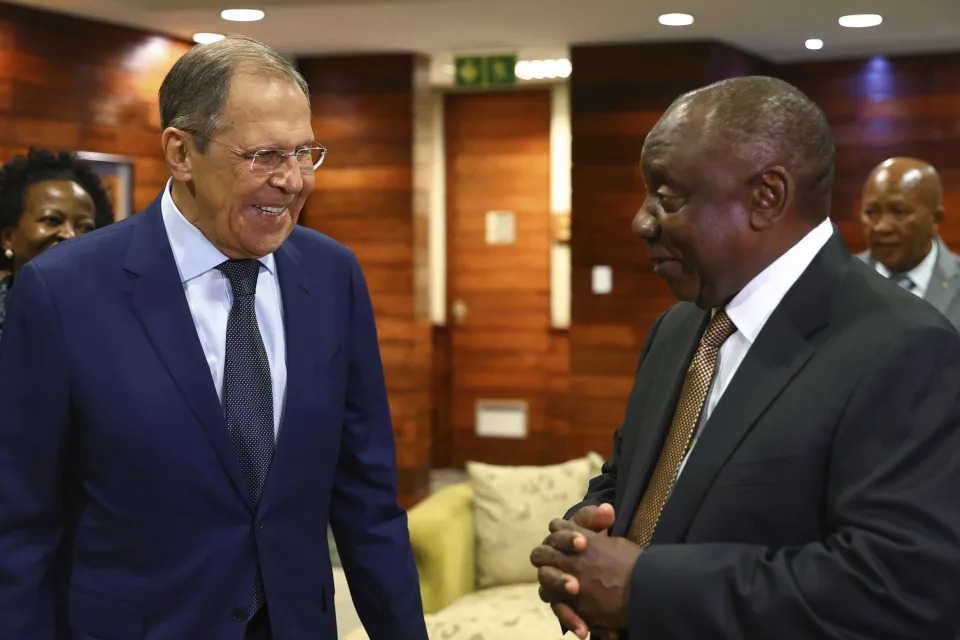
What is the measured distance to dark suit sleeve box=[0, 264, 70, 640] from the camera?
1.78 m

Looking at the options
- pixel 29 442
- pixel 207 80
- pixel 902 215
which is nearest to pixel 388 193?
pixel 902 215

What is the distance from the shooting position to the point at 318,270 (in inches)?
81.2

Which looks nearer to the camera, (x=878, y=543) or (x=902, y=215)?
(x=878, y=543)

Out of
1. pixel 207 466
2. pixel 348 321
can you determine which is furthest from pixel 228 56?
pixel 207 466

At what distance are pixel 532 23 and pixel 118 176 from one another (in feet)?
7.69

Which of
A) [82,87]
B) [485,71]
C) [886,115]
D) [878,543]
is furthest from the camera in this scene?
[886,115]

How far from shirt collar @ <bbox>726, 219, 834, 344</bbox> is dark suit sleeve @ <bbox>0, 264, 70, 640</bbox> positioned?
1015mm

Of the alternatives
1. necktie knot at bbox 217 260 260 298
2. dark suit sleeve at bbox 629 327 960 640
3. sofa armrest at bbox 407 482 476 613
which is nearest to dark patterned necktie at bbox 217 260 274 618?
necktie knot at bbox 217 260 260 298

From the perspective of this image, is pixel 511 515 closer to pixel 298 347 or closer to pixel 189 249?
pixel 298 347

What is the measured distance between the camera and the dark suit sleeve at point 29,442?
178 cm

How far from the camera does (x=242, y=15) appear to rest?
5.99 metres

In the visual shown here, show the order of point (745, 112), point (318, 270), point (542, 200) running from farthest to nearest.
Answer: point (542, 200), point (318, 270), point (745, 112)

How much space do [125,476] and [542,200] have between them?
6.84m

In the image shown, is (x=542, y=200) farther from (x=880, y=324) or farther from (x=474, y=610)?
(x=880, y=324)
